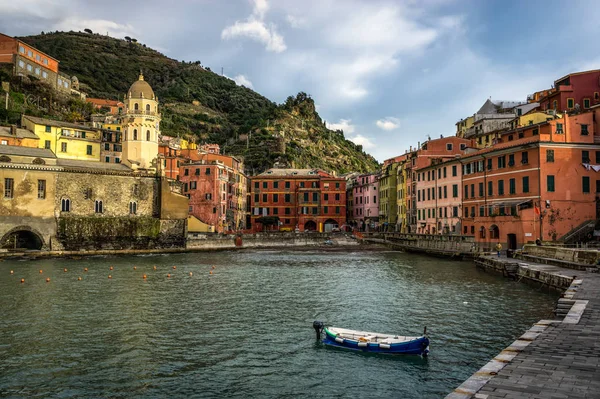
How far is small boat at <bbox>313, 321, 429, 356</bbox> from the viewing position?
1622 cm

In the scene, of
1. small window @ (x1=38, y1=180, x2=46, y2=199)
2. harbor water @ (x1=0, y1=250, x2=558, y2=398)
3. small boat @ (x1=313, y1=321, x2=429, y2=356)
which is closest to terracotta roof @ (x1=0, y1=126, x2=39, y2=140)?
small window @ (x1=38, y1=180, x2=46, y2=199)

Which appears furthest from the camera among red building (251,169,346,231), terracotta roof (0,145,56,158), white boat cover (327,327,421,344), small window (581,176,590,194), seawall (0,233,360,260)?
red building (251,169,346,231)

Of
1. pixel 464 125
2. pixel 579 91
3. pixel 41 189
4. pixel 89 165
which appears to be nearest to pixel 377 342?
pixel 41 189

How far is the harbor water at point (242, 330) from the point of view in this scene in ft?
45.8

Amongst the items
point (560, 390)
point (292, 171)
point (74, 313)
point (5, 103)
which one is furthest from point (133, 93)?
point (560, 390)

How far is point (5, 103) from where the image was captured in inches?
3359

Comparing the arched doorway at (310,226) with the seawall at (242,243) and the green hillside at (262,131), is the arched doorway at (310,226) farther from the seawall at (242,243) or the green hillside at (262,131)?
the green hillside at (262,131)

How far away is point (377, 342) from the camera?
16734mm

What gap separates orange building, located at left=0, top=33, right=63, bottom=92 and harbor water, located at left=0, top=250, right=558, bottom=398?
7586 centimetres

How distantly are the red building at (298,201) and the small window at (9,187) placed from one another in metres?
49.0

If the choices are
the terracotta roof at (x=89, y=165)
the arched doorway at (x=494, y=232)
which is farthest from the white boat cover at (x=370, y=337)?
the terracotta roof at (x=89, y=165)

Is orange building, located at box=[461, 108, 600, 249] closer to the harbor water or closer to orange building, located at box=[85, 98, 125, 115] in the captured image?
the harbor water

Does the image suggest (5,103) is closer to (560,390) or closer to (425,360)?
(425,360)

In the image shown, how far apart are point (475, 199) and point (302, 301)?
124 feet
